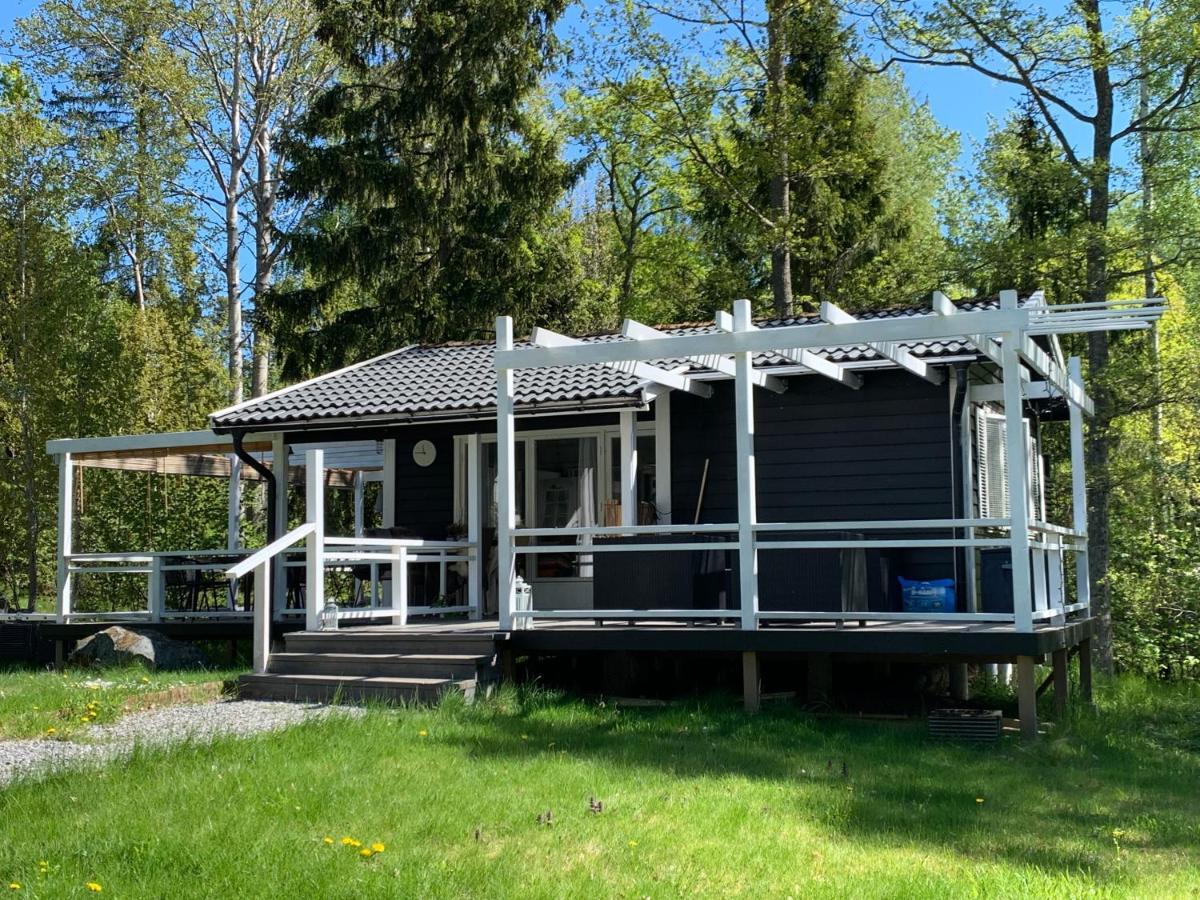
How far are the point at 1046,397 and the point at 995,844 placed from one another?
7866 mm

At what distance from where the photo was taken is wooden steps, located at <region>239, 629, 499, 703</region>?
1052 cm

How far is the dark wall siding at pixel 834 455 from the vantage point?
12375mm

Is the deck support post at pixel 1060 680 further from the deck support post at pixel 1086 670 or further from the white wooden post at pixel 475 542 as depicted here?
the white wooden post at pixel 475 542

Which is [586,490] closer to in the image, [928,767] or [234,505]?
[234,505]

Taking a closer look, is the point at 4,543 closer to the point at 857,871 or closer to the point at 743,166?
the point at 743,166

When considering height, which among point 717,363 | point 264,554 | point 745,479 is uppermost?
point 717,363

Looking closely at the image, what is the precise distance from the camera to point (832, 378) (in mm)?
12375

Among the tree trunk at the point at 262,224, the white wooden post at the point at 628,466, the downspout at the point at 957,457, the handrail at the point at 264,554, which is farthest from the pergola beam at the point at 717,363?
the tree trunk at the point at 262,224

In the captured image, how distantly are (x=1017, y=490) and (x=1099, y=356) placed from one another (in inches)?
304

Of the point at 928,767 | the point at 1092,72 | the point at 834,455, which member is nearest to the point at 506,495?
the point at 834,455

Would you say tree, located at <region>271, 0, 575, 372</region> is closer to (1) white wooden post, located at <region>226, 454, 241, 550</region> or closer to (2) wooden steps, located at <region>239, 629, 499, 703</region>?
(1) white wooden post, located at <region>226, 454, 241, 550</region>

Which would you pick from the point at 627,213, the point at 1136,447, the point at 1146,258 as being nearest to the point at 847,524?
the point at 1136,447

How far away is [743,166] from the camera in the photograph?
2394cm

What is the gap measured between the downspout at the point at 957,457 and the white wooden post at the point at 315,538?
5.68m
